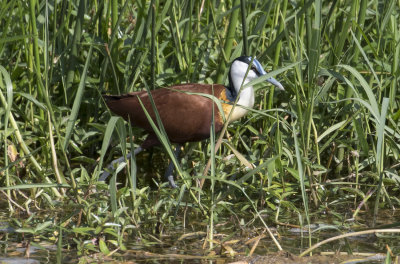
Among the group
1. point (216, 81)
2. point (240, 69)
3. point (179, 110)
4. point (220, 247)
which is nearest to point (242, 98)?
point (240, 69)

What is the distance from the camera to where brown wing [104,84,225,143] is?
4.46 metres

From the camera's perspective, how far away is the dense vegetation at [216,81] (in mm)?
3859

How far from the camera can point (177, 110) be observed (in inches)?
178

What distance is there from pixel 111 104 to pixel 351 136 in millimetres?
1389

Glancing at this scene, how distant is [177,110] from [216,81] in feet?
1.56

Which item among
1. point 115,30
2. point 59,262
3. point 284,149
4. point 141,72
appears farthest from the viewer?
point 141,72

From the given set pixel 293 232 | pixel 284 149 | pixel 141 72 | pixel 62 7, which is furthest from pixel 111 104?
pixel 293 232

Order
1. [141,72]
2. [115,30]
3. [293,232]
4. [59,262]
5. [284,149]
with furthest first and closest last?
[141,72]
[115,30]
[284,149]
[293,232]
[59,262]

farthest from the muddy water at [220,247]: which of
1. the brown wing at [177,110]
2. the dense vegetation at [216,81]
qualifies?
the brown wing at [177,110]

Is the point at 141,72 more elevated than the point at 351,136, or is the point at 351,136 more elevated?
the point at 141,72

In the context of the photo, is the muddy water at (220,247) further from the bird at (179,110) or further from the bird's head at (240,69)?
the bird's head at (240,69)

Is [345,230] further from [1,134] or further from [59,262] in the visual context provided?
[1,134]

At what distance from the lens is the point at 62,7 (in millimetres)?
4371

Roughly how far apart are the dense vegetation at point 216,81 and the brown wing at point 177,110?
0.11 m
